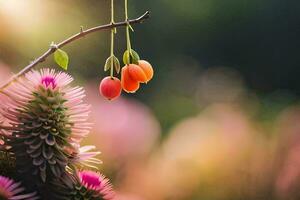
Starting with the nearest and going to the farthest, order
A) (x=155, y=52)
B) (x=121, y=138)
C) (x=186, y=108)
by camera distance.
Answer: (x=121, y=138) < (x=186, y=108) < (x=155, y=52)

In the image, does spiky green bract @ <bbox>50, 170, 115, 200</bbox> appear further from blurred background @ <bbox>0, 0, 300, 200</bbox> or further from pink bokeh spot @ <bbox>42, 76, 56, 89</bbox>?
blurred background @ <bbox>0, 0, 300, 200</bbox>

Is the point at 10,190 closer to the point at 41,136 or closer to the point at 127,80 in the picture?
the point at 41,136

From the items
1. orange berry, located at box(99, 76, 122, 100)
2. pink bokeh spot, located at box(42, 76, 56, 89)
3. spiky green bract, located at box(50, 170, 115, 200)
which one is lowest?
spiky green bract, located at box(50, 170, 115, 200)

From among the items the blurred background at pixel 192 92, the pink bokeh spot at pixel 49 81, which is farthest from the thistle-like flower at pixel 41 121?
the blurred background at pixel 192 92

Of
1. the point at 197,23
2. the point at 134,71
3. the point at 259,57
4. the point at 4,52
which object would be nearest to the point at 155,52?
the point at 197,23

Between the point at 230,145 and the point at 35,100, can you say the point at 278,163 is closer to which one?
the point at 230,145

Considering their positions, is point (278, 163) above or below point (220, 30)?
below

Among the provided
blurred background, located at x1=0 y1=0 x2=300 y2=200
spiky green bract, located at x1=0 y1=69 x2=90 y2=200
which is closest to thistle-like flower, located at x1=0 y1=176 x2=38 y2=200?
spiky green bract, located at x1=0 y1=69 x2=90 y2=200
